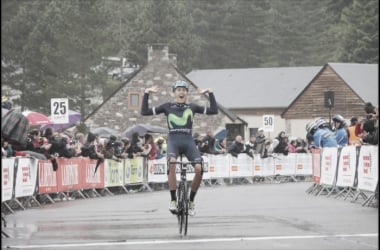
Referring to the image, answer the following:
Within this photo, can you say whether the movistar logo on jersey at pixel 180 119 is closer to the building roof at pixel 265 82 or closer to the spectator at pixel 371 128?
the spectator at pixel 371 128

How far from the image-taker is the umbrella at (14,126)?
12758 mm

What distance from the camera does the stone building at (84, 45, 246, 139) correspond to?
73375mm

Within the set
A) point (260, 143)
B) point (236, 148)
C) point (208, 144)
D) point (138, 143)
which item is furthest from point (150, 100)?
point (138, 143)

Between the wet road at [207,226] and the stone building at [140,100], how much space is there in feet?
167

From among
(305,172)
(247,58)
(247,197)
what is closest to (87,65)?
(247,58)

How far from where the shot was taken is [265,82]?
8325 centimetres

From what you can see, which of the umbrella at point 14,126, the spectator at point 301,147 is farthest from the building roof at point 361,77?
the umbrella at point 14,126

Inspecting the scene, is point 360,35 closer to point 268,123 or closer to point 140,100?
point 140,100

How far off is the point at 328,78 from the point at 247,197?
5242cm

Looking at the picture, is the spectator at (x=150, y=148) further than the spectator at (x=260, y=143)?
No

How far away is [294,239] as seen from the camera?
12961 millimetres

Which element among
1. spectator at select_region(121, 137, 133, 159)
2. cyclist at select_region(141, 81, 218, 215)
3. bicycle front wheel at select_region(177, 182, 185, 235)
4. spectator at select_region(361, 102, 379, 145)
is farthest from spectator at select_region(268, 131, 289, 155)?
bicycle front wheel at select_region(177, 182, 185, 235)

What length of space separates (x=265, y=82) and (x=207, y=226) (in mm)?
68370

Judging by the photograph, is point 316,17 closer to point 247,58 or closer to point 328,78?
point 247,58
